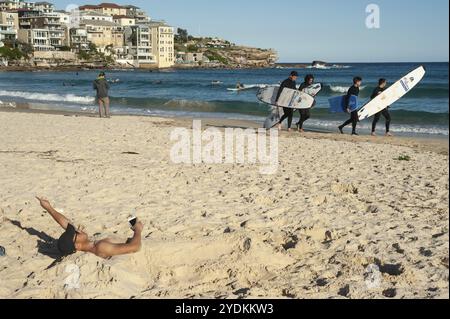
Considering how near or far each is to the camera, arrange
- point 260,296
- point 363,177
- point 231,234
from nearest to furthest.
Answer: point 260,296
point 231,234
point 363,177

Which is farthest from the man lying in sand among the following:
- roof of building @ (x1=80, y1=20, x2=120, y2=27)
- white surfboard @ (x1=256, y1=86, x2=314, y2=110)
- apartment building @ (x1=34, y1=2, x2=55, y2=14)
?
apartment building @ (x1=34, y1=2, x2=55, y2=14)

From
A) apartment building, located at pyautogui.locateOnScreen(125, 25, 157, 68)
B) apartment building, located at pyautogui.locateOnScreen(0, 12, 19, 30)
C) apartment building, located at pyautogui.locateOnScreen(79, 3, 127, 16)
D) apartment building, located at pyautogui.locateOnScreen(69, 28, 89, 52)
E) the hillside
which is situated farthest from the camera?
apartment building, located at pyautogui.locateOnScreen(79, 3, 127, 16)

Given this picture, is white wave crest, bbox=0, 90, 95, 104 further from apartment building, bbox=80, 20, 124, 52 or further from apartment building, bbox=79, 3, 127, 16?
apartment building, bbox=79, 3, 127, 16

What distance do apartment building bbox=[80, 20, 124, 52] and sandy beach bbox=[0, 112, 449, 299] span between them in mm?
113933

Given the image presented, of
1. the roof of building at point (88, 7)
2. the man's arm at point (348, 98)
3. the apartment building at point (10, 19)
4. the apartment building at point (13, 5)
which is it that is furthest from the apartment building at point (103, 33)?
the man's arm at point (348, 98)

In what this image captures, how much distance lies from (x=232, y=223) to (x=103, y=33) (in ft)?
395

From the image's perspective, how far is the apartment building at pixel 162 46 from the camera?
11625 centimetres

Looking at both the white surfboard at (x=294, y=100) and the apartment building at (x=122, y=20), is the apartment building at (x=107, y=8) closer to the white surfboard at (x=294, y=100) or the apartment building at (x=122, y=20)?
the apartment building at (x=122, y=20)

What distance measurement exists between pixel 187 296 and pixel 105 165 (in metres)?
4.89

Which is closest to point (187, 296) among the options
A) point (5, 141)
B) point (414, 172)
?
point (414, 172)

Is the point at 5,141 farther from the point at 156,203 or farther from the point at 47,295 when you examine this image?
the point at 47,295

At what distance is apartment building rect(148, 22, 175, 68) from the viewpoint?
4577 inches

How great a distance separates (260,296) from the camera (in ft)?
12.7

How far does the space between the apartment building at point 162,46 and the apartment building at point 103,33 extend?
8567mm
